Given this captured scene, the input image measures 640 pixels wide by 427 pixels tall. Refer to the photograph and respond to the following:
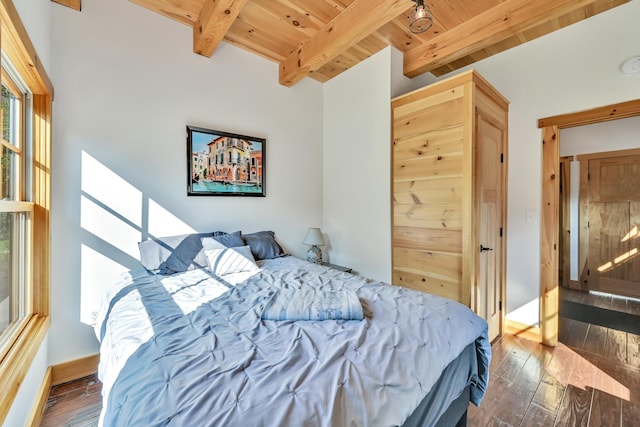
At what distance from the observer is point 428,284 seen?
8.13 ft

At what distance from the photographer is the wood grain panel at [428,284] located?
7.55 feet

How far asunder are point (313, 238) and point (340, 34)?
76.7 inches

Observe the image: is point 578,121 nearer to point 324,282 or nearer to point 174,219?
point 324,282

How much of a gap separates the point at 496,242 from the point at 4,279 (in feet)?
11.7

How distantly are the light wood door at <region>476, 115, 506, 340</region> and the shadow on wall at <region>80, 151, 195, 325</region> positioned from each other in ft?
9.10

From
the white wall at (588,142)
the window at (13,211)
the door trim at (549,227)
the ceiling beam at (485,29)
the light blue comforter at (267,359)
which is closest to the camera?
the light blue comforter at (267,359)

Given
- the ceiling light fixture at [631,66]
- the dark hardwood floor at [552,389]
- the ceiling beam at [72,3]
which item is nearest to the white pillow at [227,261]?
the dark hardwood floor at [552,389]

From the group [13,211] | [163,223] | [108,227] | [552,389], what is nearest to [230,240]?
[163,223]

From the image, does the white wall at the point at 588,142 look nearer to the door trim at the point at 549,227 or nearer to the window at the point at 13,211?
the door trim at the point at 549,227

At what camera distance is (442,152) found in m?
2.34

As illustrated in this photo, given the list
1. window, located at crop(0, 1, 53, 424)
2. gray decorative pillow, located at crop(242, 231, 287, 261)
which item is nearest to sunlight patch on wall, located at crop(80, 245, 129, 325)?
window, located at crop(0, 1, 53, 424)

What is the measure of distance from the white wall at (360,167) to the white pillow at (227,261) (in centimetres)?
133

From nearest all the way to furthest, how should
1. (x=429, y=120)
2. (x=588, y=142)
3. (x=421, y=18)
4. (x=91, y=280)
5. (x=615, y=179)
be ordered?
(x=421, y=18)
(x=91, y=280)
(x=429, y=120)
(x=615, y=179)
(x=588, y=142)

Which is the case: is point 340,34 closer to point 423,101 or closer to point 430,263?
point 423,101
